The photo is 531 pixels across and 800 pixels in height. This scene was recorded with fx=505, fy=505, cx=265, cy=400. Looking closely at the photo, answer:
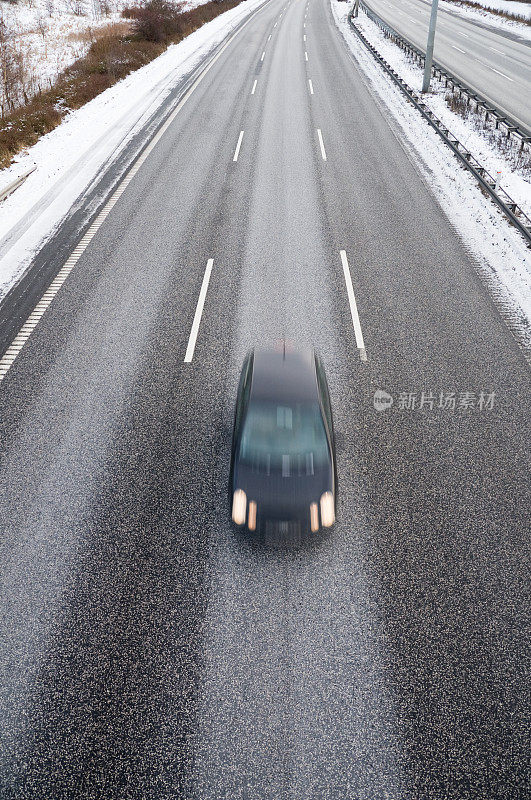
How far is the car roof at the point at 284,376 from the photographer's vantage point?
5.95 metres

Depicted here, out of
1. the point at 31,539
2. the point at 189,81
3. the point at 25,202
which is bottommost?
the point at 31,539

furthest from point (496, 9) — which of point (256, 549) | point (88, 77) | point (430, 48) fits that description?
point (256, 549)

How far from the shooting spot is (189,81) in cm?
2447

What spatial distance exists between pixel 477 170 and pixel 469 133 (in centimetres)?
486

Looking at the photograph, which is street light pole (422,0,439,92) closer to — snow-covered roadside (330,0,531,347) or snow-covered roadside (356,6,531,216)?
snow-covered roadside (356,6,531,216)

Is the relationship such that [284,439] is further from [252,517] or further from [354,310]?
[354,310]

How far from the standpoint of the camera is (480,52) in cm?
3186

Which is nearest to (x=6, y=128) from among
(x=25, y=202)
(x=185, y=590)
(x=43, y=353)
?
(x=25, y=202)

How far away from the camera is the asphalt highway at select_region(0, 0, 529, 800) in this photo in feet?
14.0

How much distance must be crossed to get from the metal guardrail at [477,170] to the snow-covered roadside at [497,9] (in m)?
27.2

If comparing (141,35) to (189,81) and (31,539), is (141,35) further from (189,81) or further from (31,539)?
(31,539)

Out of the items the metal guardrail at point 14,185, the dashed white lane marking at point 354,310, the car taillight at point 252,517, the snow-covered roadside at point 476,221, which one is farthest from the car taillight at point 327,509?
the metal guardrail at point 14,185

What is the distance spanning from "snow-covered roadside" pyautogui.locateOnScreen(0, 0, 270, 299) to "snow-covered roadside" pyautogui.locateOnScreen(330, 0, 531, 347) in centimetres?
991

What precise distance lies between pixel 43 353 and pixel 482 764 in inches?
324
